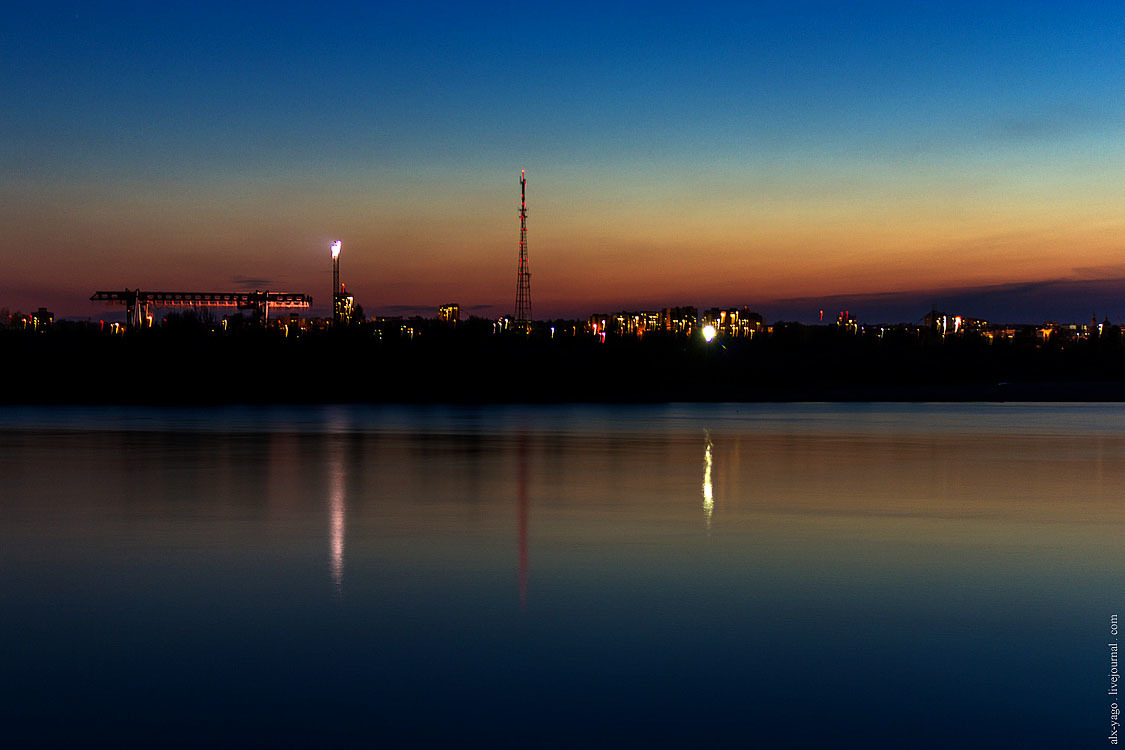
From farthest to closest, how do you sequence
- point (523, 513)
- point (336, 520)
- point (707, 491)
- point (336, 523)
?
point (707, 491) < point (523, 513) < point (336, 520) < point (336, 523)

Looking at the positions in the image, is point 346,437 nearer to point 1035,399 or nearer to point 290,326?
point 1035,399

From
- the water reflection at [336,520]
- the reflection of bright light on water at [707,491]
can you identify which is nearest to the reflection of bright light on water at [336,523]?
the water reflection at [336,520]

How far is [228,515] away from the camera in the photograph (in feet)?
54.9

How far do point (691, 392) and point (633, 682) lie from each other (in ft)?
272

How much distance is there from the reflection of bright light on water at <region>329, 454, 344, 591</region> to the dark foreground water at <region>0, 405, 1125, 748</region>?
0.07 m

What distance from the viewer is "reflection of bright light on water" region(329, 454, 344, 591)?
482 inches

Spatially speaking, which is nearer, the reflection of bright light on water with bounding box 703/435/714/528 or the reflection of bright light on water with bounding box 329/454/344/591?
the reflection of bright light on water with bounding box 329/454/344/591

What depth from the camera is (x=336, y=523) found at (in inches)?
628

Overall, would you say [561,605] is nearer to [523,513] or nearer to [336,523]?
[336,523]

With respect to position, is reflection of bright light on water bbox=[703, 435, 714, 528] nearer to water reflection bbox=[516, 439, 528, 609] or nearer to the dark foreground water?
the dark foreground water

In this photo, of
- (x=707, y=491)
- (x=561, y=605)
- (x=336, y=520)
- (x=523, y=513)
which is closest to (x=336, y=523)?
(x=336, y=520)

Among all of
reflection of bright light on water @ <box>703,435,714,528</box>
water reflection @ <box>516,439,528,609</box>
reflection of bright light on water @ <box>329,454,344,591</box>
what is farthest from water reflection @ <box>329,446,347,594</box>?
reflection of bright light on water @ <box>703,435,714,528</box>

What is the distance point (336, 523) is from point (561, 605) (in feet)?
20.2

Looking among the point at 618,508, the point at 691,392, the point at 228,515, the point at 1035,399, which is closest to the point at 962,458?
the point at 618,508
